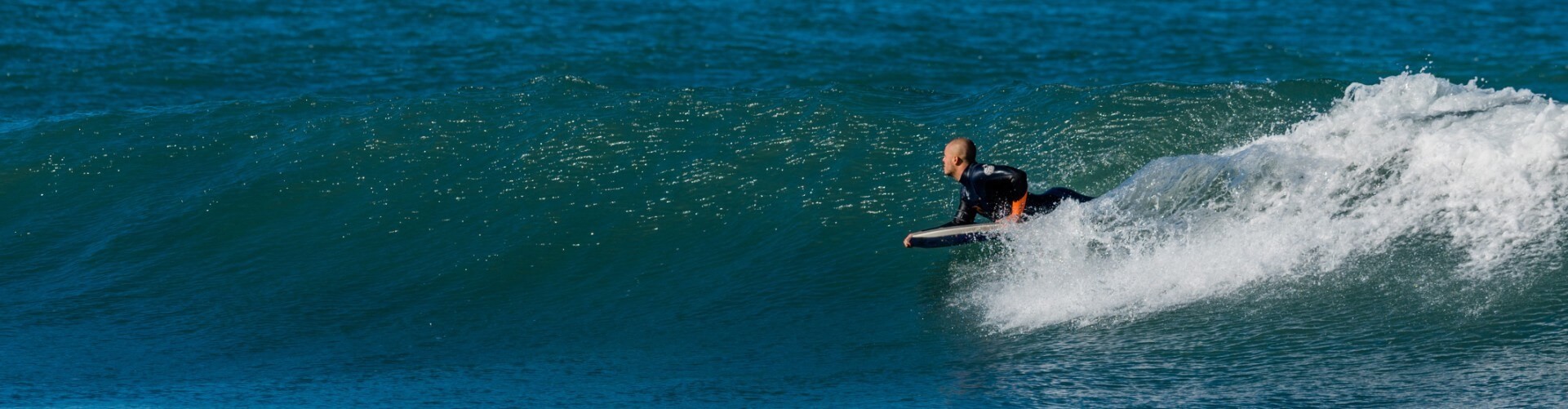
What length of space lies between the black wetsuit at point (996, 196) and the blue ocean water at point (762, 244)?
190 millimetres

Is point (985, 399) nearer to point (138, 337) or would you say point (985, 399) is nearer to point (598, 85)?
point (138, 337)

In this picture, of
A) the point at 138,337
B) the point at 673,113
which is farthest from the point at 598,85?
the point at 138,337

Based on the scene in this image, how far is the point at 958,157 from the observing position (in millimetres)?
9570

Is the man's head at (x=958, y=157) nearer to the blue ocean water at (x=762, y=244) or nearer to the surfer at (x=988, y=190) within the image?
the surfer at (x=988, y=190)

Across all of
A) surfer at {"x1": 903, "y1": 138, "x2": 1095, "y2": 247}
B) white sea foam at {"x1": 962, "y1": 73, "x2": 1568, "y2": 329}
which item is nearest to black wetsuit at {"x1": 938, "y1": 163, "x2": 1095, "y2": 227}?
surfer at {"x1": 903, "y1": 138, "x2": 1095, "y2": 247}

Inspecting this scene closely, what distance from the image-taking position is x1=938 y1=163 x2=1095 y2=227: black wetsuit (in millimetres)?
9438

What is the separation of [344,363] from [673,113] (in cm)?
571

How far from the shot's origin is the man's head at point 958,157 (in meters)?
9.56

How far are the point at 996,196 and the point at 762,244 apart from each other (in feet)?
7.38

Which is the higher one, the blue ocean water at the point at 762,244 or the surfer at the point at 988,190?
the surfer at the point at 988,190

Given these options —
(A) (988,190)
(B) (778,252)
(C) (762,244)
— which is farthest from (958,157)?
(C) (762,244)

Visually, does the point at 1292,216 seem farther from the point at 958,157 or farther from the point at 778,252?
the point at 778,252

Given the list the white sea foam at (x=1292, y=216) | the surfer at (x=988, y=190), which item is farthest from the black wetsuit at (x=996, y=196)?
the white sea foam at (x=1292, y=216)

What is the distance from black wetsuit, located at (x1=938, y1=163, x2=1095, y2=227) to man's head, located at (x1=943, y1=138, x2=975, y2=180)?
0.04 metres
